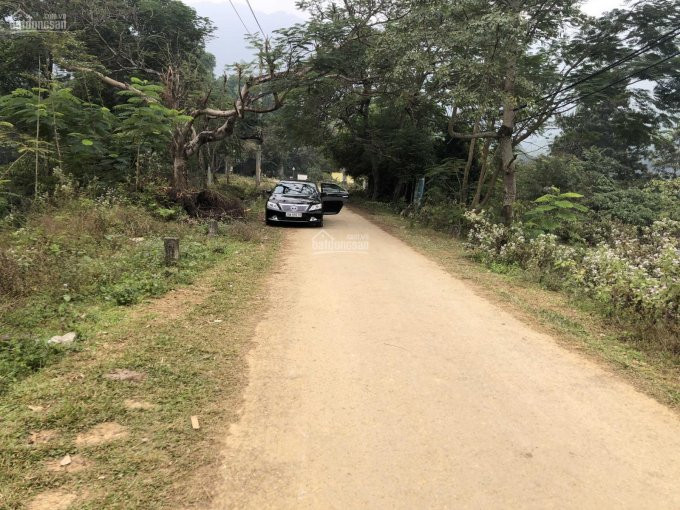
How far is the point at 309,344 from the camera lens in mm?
4594

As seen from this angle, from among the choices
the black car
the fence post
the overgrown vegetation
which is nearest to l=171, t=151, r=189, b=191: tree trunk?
the overgrown vegetation

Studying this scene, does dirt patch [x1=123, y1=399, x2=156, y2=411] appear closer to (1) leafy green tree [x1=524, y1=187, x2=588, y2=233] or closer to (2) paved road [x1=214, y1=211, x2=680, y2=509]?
(2) paved road [x1=214, y1=211, x2=680, y2=509]

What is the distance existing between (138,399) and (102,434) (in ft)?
1.43

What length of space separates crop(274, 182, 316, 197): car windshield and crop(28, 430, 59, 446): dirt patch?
11.6m

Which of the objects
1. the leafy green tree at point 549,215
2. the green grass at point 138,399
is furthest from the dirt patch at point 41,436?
the leafy green tree at point 549,215

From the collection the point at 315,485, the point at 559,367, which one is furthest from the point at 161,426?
the point at 559,367

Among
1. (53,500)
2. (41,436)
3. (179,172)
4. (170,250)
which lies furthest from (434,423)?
(179,172)

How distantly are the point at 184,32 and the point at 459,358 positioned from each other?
786 inches

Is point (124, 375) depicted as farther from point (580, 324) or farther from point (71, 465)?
point (580, 324)

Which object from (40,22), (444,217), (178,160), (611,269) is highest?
(40,22)

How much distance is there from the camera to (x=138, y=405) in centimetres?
320

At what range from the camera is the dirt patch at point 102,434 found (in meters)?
2.76

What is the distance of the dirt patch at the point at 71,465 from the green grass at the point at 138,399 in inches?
0.9

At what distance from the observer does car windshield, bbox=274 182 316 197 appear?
14.1 meters
